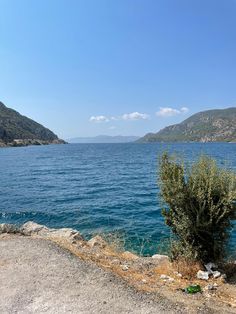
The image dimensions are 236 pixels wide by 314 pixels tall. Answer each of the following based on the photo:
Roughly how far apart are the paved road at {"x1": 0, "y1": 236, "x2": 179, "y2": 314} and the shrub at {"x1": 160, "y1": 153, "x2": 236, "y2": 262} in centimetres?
282

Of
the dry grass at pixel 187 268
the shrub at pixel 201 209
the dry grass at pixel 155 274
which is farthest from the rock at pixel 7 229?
the dry grass at pixel 187 268

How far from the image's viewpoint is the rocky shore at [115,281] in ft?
23.9

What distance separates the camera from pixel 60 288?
26.1 feet

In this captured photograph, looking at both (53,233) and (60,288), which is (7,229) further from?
(60,288)

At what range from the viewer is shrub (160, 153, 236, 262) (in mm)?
10148

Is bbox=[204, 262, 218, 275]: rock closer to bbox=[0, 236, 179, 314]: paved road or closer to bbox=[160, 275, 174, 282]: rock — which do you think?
bbox=[160, 275, 174, 282]: rock

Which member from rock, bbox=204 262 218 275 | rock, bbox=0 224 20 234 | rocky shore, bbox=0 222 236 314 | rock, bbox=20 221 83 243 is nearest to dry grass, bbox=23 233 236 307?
rocky shore, bbox=0 222 236 314

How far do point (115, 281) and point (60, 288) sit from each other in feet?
4.37

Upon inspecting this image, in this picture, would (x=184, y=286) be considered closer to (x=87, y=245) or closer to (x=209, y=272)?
(x=209, y=272)

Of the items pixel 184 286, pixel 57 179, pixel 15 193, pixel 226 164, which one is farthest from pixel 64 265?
pixel 57 179

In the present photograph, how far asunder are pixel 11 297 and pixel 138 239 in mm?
10716

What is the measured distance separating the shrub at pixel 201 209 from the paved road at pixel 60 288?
2817 mm

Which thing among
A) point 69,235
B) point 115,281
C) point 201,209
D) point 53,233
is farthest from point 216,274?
point 53,233

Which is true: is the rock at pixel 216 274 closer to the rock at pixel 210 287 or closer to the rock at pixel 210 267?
the rock at pixel 210 267
